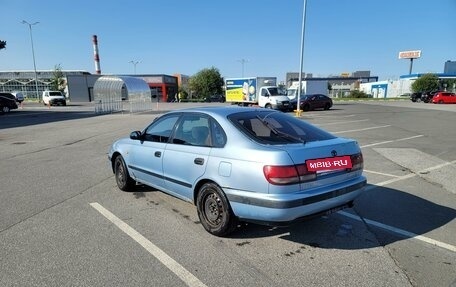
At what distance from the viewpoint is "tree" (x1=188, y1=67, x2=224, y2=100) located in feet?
298

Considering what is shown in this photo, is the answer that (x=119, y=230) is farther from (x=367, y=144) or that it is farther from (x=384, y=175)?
(x=367, y=144)

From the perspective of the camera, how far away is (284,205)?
3541mm

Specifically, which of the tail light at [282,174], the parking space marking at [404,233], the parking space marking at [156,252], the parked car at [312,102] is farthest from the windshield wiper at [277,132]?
the parked car at [312,102]

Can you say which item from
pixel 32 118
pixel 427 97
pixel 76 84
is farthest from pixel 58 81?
pixel 427 97

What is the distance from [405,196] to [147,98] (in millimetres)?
33212

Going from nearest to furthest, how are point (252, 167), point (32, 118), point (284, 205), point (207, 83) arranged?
point (284, 205) < point (252, 167) < point (32, 118) < point (207, 83)

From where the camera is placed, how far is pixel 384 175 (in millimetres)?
7262

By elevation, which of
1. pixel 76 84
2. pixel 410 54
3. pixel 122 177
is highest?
pixel 410 54

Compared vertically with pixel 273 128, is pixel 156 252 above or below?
below

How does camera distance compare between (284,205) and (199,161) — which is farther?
(199,161)

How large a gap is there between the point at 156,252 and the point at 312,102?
2999 cm

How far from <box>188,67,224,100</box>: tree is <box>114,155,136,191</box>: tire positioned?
8463 cm

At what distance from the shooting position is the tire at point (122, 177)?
6.03m

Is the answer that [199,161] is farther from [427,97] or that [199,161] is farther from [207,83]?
[207,83]
